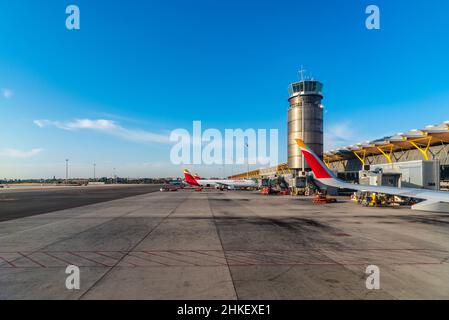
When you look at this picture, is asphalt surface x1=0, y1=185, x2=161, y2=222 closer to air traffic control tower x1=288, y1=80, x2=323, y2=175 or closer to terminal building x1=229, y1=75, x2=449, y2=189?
terminal building x1=229, y1=75, x2=449, y2=189

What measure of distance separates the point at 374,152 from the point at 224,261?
63.1 metres

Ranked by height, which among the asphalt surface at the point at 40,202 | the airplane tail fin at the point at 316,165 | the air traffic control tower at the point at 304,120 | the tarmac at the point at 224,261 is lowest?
the asphalt surface at the point at 40,202

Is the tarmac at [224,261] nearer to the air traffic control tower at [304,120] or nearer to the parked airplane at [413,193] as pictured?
the parked airplane at [413,193]

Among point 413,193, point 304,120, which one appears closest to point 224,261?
point 413,193

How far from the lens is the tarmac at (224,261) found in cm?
677

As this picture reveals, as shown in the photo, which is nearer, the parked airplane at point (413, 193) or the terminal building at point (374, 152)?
the parked airplane at point (413, 193)

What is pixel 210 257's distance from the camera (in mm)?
9734

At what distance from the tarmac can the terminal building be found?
18.6 m

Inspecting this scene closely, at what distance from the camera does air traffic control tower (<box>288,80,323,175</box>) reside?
202 ft

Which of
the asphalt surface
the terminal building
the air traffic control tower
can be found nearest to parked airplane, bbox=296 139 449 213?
the terminal building

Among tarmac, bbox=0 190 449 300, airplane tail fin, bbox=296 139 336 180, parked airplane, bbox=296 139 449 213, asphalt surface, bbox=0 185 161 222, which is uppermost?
Result: airplane tail fin, bbox=296 139 336 180

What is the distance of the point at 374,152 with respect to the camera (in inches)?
2367

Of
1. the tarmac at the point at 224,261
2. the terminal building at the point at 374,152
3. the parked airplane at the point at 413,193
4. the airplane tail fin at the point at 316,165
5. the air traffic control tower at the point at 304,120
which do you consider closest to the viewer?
the tarmac at the point at 224,261

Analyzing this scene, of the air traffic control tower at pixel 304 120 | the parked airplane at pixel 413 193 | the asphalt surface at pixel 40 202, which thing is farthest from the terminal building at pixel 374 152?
the asphalt surface at pixel 40 202
